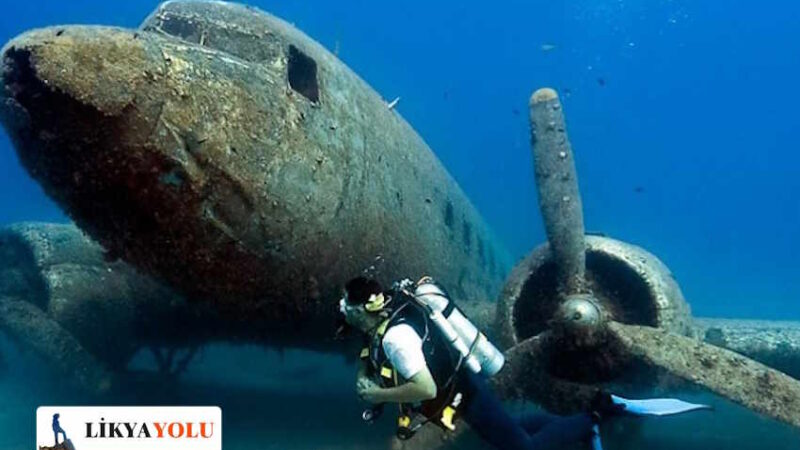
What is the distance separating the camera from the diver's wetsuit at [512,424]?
20.8 ft

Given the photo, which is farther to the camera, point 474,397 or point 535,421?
point 535,421

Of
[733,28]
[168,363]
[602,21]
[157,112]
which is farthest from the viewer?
Result: [602,21]

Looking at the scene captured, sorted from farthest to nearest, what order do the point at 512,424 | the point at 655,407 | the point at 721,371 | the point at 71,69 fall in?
1. the point at 655,407
2. the point at 721,371
3. the point at 512,424
4. the point at 71,69

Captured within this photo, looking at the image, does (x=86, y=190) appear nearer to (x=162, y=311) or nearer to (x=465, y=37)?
(x=162, y=311)

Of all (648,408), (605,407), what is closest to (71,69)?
(605,407)

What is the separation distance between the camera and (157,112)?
5.35 metres

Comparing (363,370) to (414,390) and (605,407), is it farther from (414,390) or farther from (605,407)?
(605,407)

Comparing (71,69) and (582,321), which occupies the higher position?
(582,321)

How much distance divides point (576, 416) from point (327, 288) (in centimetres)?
288

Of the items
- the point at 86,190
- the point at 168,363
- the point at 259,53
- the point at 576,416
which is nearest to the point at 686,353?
the point at 576,416

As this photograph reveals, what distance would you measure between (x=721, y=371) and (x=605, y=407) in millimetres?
A: 1198

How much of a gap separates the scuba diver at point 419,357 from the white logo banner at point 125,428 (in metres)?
1.66

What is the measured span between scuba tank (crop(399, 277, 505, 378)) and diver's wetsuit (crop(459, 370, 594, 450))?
9.1 inches

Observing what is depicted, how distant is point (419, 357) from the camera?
533cm
